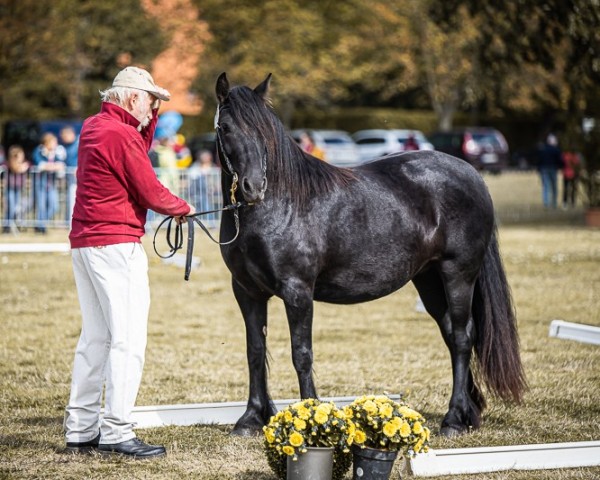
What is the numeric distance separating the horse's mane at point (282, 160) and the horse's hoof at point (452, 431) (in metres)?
1.80

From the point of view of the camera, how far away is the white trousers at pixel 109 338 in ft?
18.1

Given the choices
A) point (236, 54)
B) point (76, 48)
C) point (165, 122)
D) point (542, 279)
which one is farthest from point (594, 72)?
point (236, 54)

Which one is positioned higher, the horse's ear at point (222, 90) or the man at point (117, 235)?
the horse's ear at point (222, 90)

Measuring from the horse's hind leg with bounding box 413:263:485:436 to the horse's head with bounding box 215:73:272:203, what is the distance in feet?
5.39

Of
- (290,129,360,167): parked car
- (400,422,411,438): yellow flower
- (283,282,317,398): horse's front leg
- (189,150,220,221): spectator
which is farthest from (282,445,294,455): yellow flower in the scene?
(290,129,360,167): parked car

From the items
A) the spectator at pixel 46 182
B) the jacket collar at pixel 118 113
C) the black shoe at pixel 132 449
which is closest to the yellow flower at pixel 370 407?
the black shoe at pixel 132 449

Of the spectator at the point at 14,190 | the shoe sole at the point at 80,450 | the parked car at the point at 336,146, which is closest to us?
the shoe sole at the point at 80,450

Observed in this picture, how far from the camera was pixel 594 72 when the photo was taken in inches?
707

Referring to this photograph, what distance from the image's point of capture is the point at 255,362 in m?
6.29

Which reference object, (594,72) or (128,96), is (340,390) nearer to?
(128,96)

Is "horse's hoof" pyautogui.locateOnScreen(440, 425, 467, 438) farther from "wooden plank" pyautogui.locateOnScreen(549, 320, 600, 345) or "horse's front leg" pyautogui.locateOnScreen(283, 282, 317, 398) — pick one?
"wooden plank" pyautogui.locateOnScreen(549, 320, 600, 345)

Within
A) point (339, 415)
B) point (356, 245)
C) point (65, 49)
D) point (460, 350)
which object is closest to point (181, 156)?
point (65, 49)

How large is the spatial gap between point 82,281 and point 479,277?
9.30ft

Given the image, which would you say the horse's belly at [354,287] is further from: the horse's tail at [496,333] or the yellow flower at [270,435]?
the yellow flower at [270,435]
